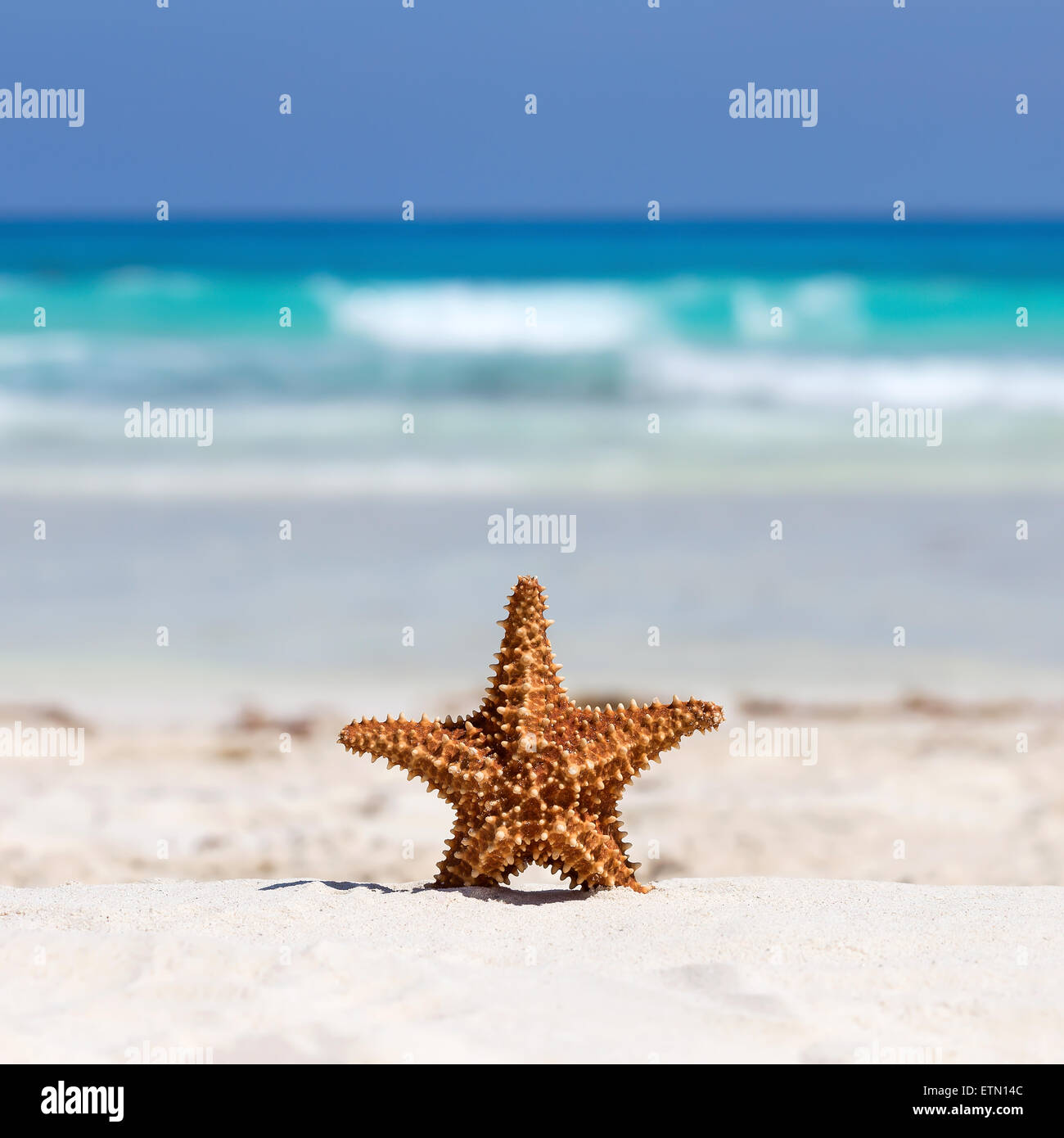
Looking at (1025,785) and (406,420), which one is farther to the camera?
(406,420)

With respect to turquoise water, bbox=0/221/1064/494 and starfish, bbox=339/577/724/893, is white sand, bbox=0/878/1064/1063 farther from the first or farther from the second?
turquoise water, bbox=0/221/1064/494

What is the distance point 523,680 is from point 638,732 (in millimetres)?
379

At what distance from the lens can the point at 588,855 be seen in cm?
390

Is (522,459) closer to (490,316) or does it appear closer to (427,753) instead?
(490,316)

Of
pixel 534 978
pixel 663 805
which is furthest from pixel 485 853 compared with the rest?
pixel 663 805

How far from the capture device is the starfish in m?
3.86

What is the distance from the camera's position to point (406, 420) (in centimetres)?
1753

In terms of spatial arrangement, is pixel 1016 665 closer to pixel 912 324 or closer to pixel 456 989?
pixel 456 989

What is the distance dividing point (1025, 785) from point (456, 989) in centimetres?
464

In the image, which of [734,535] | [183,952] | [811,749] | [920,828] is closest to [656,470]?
[734,535]

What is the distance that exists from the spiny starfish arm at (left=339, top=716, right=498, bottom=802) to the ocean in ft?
14.6

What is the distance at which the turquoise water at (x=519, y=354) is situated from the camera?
15352 millimetres

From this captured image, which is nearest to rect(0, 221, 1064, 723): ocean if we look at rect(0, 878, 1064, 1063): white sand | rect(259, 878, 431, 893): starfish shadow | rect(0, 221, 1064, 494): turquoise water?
rect(0, 221, 1064, 494): turquoise water

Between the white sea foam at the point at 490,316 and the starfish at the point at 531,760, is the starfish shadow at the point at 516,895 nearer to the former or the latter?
the starfish at the point at 531,760
